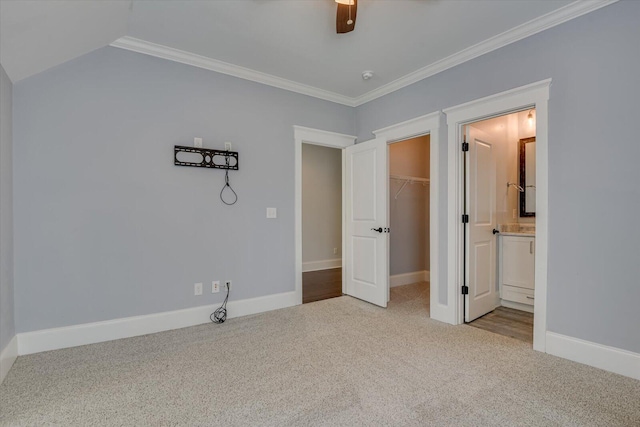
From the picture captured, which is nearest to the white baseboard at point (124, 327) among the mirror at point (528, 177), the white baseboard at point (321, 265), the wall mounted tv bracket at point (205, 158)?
the wall mounted tv bracket at point (205, 158)

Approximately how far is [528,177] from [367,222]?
215 cm

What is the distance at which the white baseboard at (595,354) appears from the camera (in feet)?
6.62

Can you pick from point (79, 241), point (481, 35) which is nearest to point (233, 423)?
point (79, 241)

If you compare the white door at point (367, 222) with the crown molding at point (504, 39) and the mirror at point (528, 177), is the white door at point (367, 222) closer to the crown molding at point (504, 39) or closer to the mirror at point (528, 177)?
the crown molding at point (504, 39)

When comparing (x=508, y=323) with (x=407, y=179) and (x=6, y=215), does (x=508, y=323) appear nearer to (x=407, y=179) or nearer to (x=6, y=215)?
(x=407, y=179)

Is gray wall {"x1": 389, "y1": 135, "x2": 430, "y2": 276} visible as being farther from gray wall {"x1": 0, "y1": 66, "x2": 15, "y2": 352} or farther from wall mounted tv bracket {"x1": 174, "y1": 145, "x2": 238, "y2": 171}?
gray wall {"x1": 0, "y1": 66, "x2": 15, "y2": 352}

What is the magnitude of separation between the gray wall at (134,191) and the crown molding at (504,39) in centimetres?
153

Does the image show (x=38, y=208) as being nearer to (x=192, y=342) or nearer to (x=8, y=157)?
(x=8, y=157)

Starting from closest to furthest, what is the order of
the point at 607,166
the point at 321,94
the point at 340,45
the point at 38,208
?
the point at 607,166 → the point at 38,208 → the point at 340,45 → the point at 321,94

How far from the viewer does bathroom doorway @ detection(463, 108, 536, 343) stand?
307 cm

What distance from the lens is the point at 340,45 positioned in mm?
2799

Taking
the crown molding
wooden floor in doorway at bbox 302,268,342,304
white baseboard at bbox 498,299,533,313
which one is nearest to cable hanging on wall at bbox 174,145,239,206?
wooden floor in doorway at bbox 302,268,342,304

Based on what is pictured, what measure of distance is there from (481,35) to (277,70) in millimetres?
2011

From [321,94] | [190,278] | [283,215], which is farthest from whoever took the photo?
[321,94]
